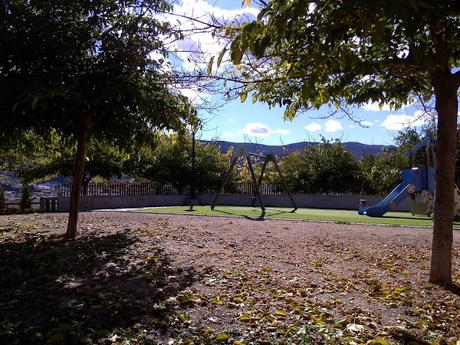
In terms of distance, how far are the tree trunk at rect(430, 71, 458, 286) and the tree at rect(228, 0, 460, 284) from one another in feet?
0.04

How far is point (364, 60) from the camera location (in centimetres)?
604

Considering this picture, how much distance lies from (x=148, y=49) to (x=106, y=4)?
3.85 feet

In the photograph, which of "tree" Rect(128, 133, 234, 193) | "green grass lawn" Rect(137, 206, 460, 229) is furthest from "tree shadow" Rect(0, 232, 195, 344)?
"tree" Rect(128, 133, 234, 193)

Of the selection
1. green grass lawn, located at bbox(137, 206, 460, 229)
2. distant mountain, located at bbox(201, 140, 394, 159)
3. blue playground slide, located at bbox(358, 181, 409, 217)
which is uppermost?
distant mountain, located at bbox(201, 140, 394, 159)

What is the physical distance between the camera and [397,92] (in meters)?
7.22

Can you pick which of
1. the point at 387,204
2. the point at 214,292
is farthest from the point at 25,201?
the point at 214,292

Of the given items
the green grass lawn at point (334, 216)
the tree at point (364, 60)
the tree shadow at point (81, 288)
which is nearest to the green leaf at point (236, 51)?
the tree at point (364, 60)

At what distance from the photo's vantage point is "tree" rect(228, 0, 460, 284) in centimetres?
394

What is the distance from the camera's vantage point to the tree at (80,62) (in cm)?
773

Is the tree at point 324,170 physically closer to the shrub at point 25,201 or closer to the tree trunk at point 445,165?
the shrub at point 25,201

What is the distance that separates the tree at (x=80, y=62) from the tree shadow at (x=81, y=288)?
2.27 meters

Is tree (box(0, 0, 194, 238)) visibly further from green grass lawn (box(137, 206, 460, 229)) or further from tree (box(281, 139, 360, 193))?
tree (box(281, 139, 360, 193))

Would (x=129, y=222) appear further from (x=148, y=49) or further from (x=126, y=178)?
(x=126, y=178)

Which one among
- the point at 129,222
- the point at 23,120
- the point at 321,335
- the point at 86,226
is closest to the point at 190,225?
the point at 129,222
